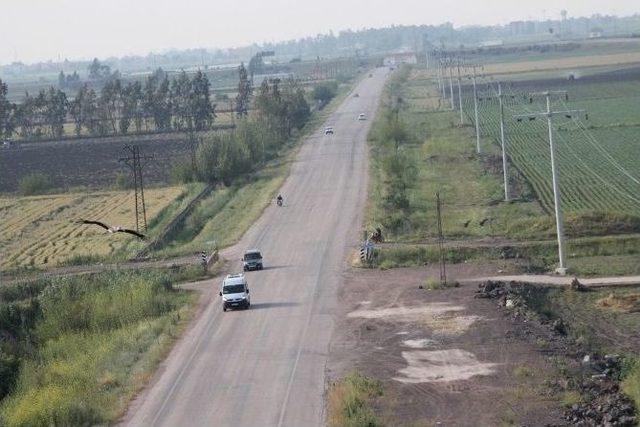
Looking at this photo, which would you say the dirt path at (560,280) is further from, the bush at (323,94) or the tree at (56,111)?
the bush at (323,94)

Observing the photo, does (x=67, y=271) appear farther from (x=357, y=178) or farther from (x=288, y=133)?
(x=288, y=133)

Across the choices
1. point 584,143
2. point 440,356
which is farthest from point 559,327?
point 584,143

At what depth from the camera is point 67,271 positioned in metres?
55.0

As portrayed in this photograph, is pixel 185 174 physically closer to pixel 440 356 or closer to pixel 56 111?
pixel 440 356

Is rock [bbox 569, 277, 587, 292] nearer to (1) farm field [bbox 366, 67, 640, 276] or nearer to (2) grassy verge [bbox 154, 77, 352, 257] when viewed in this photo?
(1) farm field [bbox 366, 67, 640, 276]

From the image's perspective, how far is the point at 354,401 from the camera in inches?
1159

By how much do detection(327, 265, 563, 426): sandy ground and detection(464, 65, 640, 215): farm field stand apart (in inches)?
582

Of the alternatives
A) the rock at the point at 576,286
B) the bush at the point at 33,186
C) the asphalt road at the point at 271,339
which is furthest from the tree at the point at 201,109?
the rock at the point at 576,286

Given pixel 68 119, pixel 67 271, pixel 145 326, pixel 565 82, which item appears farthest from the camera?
pixel 68 119

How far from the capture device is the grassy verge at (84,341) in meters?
30.5

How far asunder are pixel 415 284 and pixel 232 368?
13137mm

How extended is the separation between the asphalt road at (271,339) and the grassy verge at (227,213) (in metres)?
1.26

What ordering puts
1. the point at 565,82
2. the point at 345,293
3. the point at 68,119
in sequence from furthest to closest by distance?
the point at 68,119 < the point at 565,82 < the point at 345,293

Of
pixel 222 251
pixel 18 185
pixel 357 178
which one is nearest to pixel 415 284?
pixel 222 251
